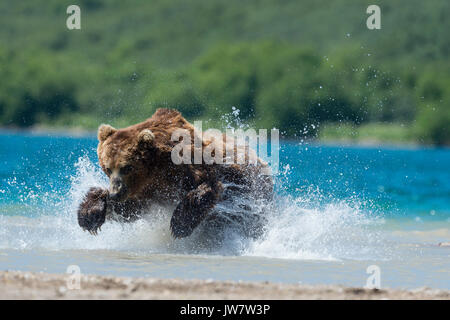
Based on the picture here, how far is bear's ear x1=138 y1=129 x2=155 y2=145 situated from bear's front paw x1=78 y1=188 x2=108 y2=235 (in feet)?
3.50

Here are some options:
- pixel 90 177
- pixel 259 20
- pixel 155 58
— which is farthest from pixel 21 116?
pixel 90 177

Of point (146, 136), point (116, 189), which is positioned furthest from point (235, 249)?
point (146, 136)

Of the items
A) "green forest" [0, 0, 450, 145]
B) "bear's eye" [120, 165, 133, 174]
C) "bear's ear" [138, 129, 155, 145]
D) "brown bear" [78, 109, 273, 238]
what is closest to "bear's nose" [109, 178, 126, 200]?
"brown bear" [78, 109, 273, 238]

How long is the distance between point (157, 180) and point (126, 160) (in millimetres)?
518

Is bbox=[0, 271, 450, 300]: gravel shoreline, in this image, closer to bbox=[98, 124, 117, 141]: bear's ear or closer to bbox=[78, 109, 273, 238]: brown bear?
bbox=[78, 109, 273, 238]: brown bear

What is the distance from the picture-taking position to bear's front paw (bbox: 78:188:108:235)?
10.4 metres

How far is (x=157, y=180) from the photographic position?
10.2 metres

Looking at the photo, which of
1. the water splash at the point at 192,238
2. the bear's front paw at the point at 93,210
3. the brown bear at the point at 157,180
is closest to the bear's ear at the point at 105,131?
the brown bear at the point at 157,180

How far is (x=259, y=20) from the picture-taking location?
139500mm

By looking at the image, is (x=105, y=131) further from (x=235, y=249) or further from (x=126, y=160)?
(x=235, y=249)

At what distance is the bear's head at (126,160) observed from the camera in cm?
986

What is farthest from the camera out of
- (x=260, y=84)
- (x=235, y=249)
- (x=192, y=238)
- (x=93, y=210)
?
(x=260, y=84)
